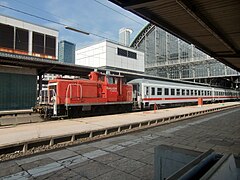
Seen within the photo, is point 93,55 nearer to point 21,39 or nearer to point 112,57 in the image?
point 112,57

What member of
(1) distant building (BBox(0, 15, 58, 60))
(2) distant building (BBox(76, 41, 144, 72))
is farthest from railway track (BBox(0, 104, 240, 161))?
(2) distant building (BBox(76, 41, 144, 72))

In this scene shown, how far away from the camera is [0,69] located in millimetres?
15742

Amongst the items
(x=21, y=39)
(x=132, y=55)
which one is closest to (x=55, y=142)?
(x=21, y=39)

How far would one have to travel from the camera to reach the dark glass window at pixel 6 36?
2145cm

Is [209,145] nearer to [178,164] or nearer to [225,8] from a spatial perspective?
[225,8]

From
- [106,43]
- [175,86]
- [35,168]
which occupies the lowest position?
[35,168]

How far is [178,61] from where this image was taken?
61094 millimetres

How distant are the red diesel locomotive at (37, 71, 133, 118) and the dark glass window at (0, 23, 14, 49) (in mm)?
11853

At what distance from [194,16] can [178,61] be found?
57.8m

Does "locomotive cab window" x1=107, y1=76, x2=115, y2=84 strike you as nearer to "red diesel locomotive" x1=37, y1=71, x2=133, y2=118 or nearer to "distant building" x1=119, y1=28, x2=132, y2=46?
"red diesel locomotive" x1=37, y1=71, x2=133, y2=118

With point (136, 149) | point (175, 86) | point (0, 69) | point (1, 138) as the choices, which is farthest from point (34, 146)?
point (175, 86)

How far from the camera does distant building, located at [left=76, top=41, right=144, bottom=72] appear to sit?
1427 inches

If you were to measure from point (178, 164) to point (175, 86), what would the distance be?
76.4ft

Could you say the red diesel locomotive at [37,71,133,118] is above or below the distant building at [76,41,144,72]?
below
